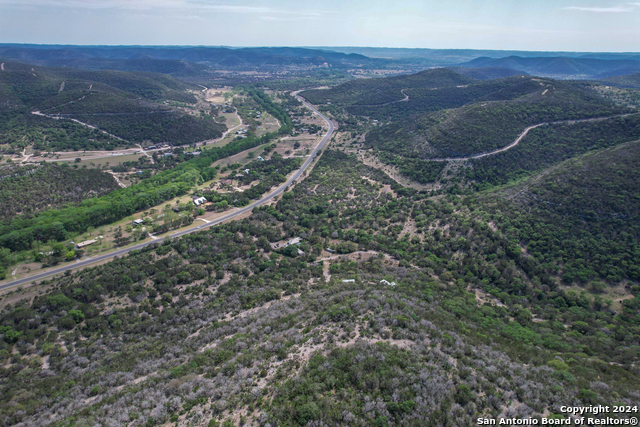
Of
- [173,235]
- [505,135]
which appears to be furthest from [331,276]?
[505,135]

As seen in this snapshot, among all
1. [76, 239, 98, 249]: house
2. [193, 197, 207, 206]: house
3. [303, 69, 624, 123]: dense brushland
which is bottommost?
[76, 239, 98, 249]: house

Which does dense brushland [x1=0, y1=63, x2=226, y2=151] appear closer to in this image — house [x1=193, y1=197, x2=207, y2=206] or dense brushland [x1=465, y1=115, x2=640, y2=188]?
house [x1=193, y1=197, x2=207, y2=206]

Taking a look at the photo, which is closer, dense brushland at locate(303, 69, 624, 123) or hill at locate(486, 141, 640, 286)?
hill at locate(486, 141, 640, 286)

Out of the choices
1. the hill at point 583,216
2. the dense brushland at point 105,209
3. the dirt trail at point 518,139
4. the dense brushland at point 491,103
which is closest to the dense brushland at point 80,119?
the dense brushland at point 105,209

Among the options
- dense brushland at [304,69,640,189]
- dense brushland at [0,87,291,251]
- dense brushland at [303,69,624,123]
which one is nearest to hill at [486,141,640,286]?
dense brushland at [304,69,640,189]

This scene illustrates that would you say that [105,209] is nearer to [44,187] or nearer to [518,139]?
[44,187]

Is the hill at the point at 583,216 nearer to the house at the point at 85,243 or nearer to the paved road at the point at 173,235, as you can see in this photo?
the paved road at the point at 173,235

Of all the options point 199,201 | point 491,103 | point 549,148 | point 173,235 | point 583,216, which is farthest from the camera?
point 491,103
